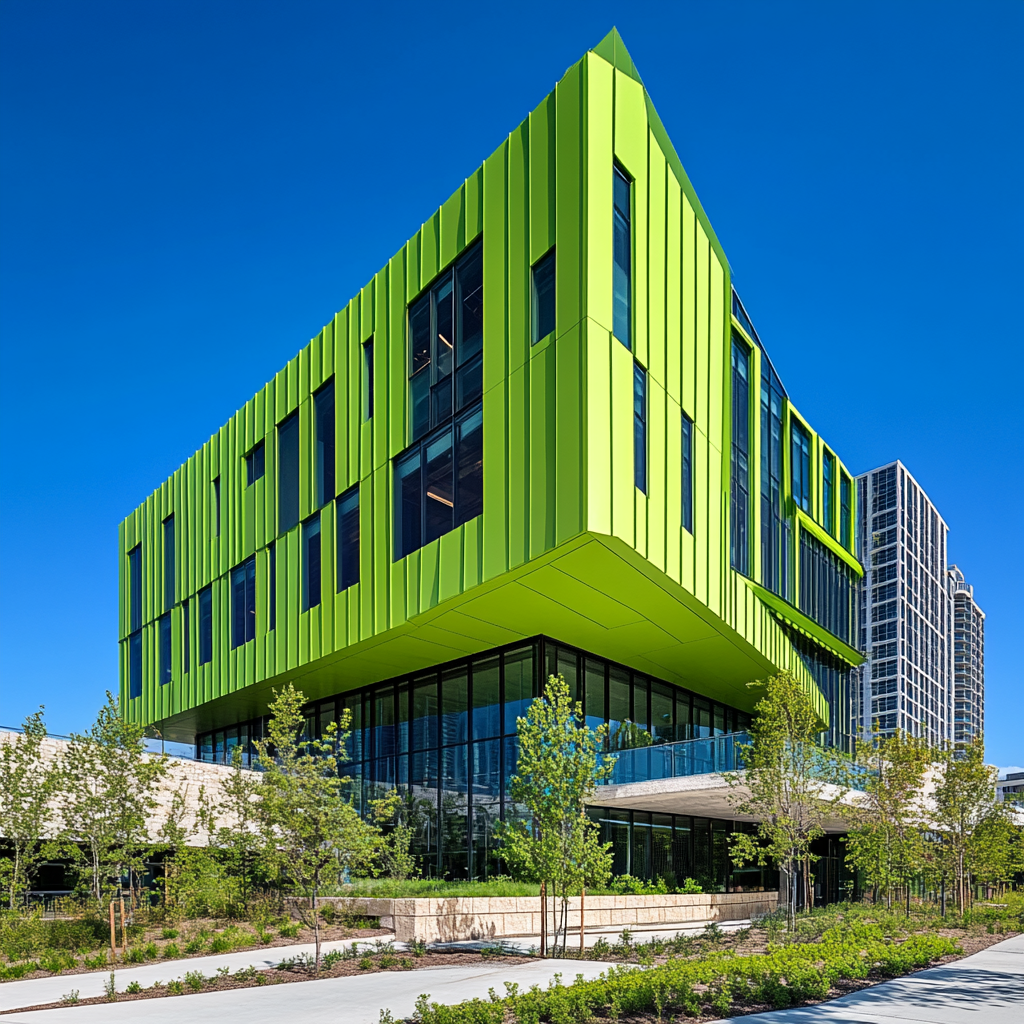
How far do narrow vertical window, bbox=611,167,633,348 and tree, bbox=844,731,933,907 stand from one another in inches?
592

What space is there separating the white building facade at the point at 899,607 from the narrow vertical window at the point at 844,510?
96796 millimetres

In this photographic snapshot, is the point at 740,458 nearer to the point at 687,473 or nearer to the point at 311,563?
the point at 687,473

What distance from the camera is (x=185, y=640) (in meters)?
41.7

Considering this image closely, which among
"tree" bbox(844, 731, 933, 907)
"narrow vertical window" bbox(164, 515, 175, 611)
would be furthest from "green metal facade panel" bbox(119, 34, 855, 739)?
"narrow vertical window" bbox(164, 515, 175, 611)

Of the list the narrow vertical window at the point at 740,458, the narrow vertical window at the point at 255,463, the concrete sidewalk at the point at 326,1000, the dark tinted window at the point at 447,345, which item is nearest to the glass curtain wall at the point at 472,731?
the narrow vertical window at the point at 740,458

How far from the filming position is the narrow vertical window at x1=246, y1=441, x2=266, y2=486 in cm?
3734

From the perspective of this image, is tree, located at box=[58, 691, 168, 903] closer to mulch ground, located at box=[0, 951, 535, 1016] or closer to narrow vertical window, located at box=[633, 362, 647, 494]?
mulch ground, located at box=[0, 951, 535, 1016]

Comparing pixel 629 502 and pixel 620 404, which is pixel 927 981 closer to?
pixel 629 502

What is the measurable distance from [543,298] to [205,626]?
23.7m

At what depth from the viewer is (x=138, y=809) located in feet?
66.5

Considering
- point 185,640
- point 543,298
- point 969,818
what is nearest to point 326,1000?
point 543,298

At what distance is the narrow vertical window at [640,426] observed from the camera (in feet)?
76.6

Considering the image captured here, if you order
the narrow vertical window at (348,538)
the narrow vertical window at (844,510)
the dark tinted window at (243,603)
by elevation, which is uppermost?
the narrow vertical window at (844,510)

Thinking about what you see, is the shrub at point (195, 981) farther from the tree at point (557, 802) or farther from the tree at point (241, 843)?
the tree at point (557, 802)
